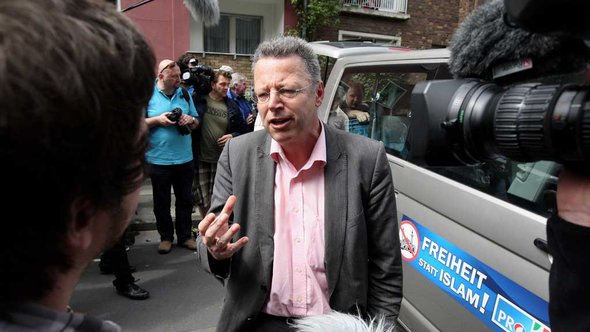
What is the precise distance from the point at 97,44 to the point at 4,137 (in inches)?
6.4

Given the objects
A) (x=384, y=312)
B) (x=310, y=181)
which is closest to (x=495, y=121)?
(x=310, y=181)

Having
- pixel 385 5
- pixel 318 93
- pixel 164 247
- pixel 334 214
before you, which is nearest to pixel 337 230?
pixel 334 214

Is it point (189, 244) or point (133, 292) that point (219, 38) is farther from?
point (133, 292)

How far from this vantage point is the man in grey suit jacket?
1511mm

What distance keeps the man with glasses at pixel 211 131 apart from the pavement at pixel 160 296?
Answer: 0.70 metres

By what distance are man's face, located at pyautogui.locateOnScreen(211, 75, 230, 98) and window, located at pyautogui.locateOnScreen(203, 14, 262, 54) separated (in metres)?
6.80

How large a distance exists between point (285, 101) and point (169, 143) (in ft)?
8.87

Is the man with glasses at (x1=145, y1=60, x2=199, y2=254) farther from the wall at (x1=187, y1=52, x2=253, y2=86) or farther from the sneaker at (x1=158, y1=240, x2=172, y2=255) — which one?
the wall at (x1=187, y1=52, x2=253, y2=86)

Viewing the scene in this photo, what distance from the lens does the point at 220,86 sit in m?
4.65

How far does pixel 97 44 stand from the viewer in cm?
59

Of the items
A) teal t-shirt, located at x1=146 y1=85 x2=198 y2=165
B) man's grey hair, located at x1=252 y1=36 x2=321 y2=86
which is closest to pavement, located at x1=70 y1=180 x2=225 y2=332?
teal t-shirt, located at x1=146 y1=85 x2=198 y2=165

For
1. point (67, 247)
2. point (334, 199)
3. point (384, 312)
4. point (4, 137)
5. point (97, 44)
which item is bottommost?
point (384, 312)

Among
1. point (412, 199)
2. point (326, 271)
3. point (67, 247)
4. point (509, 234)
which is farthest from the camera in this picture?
point (412, 199)

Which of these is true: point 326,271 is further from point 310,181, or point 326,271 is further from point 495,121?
point 495,121
